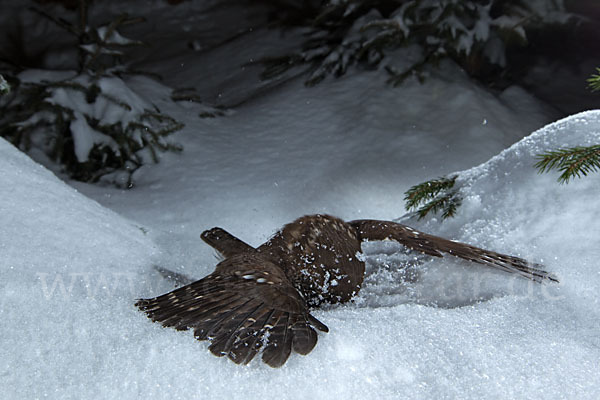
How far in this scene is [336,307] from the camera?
1.96 m

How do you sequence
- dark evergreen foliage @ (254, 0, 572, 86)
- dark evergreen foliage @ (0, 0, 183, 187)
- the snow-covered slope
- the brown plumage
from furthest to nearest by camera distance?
1. dark evergreen foliage @ (254, 0, 572, 86)
2. dark evergreen foliage @ (0, 0, 183, 187)
3. the brown plumage
4. the snow-covered slope

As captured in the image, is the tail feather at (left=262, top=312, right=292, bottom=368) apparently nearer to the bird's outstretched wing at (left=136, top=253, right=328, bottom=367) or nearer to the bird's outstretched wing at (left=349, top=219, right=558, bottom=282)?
the bird's outstretched wing at (left=136, top=253, right=328, bottom=367)

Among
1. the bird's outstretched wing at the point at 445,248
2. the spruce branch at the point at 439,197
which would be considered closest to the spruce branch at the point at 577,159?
the bird's outstretched wing at the point at 445,248

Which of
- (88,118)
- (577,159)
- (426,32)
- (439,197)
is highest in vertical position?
(577,159)

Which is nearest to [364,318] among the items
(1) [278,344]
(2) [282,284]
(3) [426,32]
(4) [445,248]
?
(2) [282,284]

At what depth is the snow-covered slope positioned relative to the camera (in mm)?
1284

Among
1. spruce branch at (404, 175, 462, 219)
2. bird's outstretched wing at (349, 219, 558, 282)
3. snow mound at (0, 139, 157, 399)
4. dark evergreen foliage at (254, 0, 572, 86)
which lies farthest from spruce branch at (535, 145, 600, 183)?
dark evergreen foliage at (254, 0, 572, 86)

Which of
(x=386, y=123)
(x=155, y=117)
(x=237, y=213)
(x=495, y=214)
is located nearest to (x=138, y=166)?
(x=155, y=117)

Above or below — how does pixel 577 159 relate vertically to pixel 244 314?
above

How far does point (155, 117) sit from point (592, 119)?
3.19 metres

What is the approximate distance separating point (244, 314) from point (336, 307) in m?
0.58

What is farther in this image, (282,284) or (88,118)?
(88,118)

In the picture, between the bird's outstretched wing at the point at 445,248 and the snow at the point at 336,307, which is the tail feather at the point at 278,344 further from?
the bird's outstretched wing at the point at 445,248

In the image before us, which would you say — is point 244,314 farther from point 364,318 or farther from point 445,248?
point 445,248
